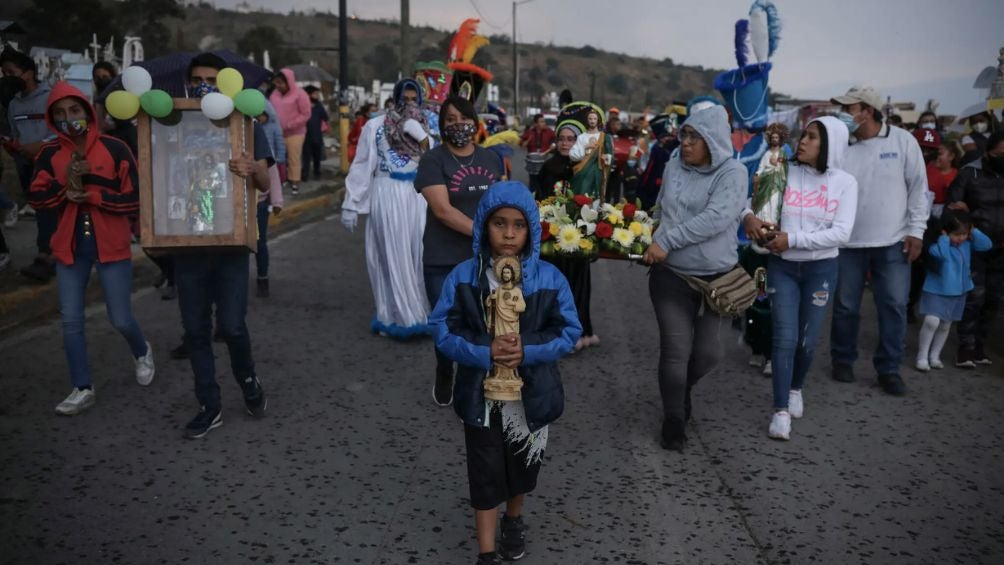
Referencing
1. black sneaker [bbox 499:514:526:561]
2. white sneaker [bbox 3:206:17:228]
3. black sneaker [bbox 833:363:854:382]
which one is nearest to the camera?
black sneaker [bbox 499:514:526:561]

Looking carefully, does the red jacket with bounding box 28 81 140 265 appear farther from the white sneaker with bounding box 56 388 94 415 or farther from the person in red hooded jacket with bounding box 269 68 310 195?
the person in red hooded jacket with bounding box 269 68 310 195

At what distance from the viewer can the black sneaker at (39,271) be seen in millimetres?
7809

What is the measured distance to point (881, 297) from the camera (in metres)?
6.22

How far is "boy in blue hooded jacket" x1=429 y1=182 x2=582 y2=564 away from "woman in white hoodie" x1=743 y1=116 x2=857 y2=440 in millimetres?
2286

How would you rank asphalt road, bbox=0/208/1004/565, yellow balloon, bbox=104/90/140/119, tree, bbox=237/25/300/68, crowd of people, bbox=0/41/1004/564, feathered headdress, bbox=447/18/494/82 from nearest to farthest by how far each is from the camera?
crowd of people, bbox=0/41/1004/564
asphalt road, bbox=0/208/1004/565
yellow balloon, bbox=104/90/140/119
feathered headdress, bbox=447/18/494/82
tree, bbox=237/25/300/68

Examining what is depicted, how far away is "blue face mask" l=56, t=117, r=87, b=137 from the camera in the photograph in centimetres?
490

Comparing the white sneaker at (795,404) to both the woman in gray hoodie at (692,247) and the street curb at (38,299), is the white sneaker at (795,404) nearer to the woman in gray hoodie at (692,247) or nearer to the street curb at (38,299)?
the woman in gray hoodie at (692,247)

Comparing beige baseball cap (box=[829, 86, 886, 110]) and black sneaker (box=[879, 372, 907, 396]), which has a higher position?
beige baseball cap (box=[829, 86, 886, 110])

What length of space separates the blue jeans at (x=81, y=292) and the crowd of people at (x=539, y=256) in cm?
1

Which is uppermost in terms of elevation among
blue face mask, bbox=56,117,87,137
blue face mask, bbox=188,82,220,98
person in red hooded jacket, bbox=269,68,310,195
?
person in red hooded jacket, bbox=269,68,310,195

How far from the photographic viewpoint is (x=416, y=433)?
5004 mm

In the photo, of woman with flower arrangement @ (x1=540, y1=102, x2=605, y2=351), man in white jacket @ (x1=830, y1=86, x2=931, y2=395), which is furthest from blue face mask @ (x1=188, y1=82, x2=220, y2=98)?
man in white jacket @ (x1=830, y1=86, x2=931, y2=395)

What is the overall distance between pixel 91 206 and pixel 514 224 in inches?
123

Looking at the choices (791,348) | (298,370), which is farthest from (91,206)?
(791,348)
